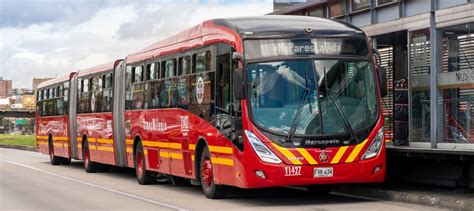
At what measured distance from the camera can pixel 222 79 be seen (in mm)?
15461

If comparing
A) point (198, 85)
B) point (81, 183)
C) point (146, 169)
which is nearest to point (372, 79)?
point (198, 85)

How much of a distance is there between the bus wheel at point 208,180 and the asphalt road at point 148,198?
0.56 ft

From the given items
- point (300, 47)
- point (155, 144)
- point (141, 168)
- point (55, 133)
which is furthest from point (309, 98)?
point (55, 133)

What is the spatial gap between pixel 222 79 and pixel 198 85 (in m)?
1.50

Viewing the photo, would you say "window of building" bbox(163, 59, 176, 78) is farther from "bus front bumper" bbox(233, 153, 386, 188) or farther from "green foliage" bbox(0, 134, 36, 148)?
"green foliage" bbox(0, 134, 36, 148)

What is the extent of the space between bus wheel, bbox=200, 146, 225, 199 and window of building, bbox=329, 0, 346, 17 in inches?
204

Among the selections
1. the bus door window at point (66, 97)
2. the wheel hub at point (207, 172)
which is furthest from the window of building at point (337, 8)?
the bus door window at point (66, 97)

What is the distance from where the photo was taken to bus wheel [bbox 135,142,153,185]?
20.9 meters

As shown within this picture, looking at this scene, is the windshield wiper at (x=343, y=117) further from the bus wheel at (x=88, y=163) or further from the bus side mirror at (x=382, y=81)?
the bus wheel at (x=88, y=163)

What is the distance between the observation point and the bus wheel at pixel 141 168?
20938mm

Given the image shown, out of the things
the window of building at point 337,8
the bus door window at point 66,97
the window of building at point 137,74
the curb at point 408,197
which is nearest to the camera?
the curb at point 408,197

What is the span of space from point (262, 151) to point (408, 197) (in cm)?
270

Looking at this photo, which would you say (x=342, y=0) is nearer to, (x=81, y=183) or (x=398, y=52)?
(x=398, y=52)

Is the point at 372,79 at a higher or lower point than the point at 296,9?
lower
